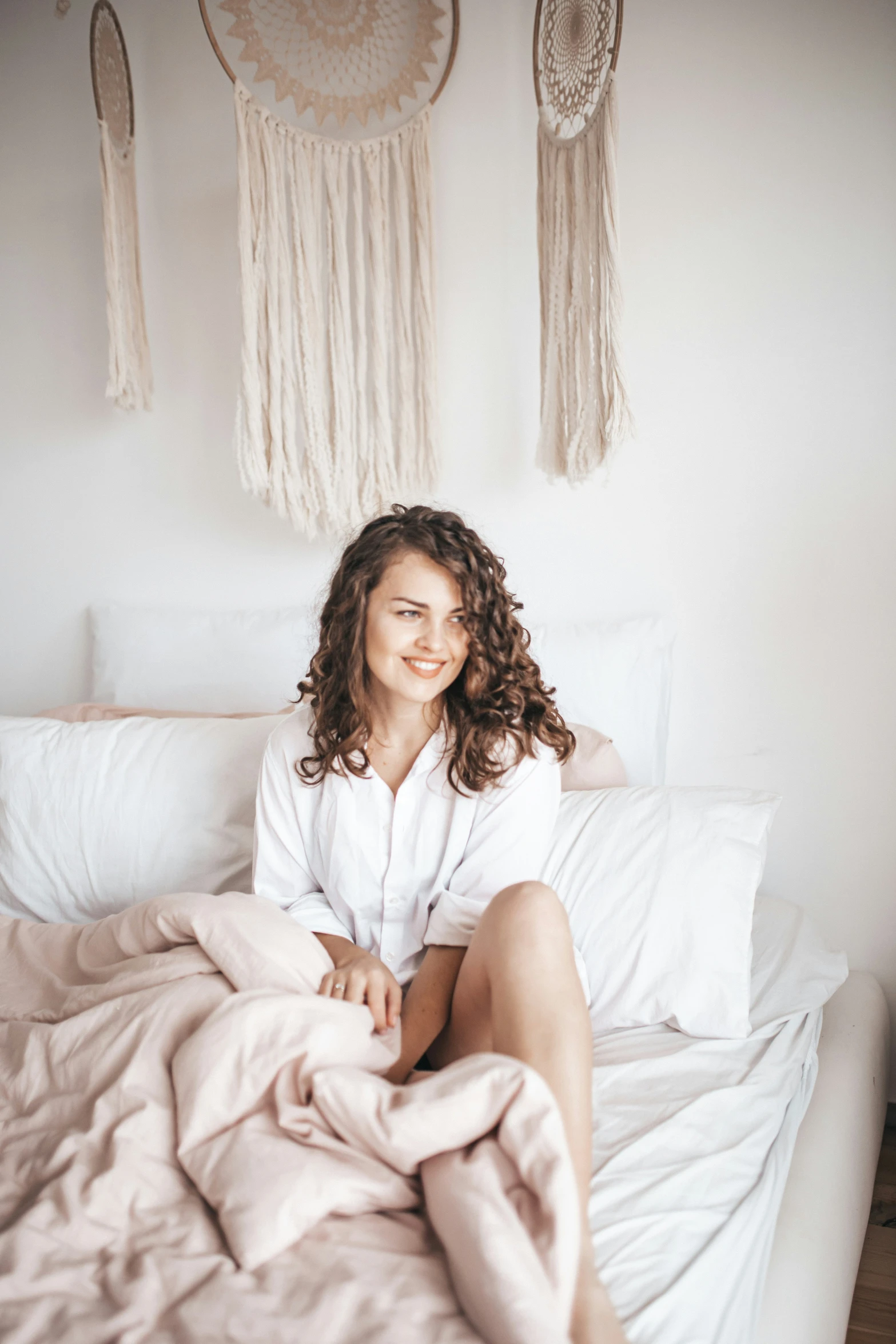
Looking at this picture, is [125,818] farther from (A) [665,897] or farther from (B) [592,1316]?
(B) [592,1316]

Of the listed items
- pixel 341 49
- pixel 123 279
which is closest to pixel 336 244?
pixel 341 49

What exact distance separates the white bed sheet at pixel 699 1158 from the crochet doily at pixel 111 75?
72.6 inches

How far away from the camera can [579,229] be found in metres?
1.54

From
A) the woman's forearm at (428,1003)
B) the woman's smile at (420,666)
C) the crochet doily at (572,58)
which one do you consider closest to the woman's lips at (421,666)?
the woman's smile at (420,666)

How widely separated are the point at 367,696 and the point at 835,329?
990 mm

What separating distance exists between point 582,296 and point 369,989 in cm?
112

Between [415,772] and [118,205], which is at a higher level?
[118,205]

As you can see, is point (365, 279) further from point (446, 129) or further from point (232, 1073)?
point (232, 1073)

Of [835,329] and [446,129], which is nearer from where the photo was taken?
[835,329]

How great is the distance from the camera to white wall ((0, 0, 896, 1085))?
156cm

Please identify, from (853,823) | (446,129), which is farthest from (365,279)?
(853,823)

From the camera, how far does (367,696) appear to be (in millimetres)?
1318

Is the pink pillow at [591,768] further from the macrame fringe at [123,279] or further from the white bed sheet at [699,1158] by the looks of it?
the macrame fringe at [123,279]

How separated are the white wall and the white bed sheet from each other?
46 cm
